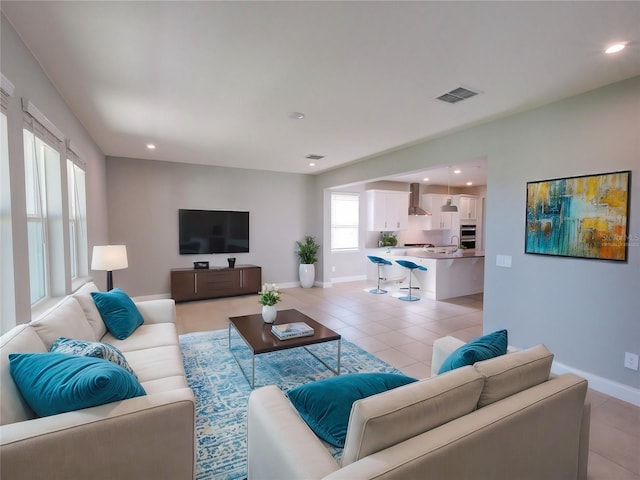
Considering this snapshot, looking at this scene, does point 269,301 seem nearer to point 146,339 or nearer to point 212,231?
point 146,339

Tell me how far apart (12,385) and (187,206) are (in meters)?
5.26

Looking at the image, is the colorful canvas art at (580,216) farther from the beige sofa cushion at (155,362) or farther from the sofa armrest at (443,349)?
the beige sofa cushion at (155,362)

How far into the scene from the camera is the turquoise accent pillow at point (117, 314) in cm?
267

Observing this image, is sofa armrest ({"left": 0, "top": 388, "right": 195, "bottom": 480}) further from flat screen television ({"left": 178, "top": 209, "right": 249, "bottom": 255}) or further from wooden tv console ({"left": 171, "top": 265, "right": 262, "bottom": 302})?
flat screen television ({"left": 178, "top": 209, "right": 249, "bottom": 255})

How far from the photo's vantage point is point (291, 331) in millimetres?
3006

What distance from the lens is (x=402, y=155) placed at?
16.3 ft

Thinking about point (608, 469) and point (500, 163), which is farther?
point (500, 163)

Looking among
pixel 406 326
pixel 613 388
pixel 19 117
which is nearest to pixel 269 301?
pixel 406 326

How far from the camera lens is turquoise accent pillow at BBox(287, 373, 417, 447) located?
4.51 feet

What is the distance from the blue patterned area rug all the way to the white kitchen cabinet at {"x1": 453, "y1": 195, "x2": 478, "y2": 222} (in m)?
6.94

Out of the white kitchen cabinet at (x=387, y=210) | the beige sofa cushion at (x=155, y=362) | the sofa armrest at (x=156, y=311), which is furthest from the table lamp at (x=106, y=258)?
the white kitchen cabinet at (x=387, y=210)

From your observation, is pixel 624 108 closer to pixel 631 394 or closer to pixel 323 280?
pixel 631 394

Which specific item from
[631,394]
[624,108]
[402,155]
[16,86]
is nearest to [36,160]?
[16,86]

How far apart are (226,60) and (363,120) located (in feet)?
5.86
